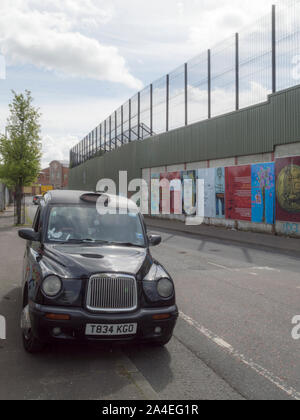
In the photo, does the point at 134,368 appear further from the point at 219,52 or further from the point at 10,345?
the point at 219,52

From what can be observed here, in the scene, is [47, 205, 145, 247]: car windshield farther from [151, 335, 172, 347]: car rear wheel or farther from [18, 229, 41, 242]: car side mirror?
[151, 335, 172, 347]: car rear wheel

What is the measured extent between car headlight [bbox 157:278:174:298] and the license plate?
490 millimetres

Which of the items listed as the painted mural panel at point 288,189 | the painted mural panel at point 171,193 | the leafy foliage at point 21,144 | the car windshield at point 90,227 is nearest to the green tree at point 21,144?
the leafy foliage at point 21,144

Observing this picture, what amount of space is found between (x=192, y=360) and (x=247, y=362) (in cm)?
57

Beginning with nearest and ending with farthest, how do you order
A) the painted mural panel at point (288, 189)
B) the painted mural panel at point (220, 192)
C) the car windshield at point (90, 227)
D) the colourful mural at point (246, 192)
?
the car windshield at point (90, 227) < the painted mural panel at point (288, 189) < the colourful mural at point (246, 192) < the painted mural panel at point (220, 192)

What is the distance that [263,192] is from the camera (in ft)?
62.8

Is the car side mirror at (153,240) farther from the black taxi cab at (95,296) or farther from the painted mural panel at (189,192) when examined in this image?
the painted mural panel at (189,192)

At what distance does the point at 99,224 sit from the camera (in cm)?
531

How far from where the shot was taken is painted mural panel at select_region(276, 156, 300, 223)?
1706 centimetres

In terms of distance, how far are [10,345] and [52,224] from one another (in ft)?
4.99

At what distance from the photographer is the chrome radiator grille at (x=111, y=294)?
3998 mm

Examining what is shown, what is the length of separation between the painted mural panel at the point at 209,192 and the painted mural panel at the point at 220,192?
349 mm

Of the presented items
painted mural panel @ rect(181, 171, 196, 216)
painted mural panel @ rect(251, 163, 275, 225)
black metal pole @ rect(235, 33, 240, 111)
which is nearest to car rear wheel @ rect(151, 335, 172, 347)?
painted mural panel @ rect(251, 163, 275, 225)

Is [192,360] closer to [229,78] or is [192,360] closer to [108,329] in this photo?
[108,329]
